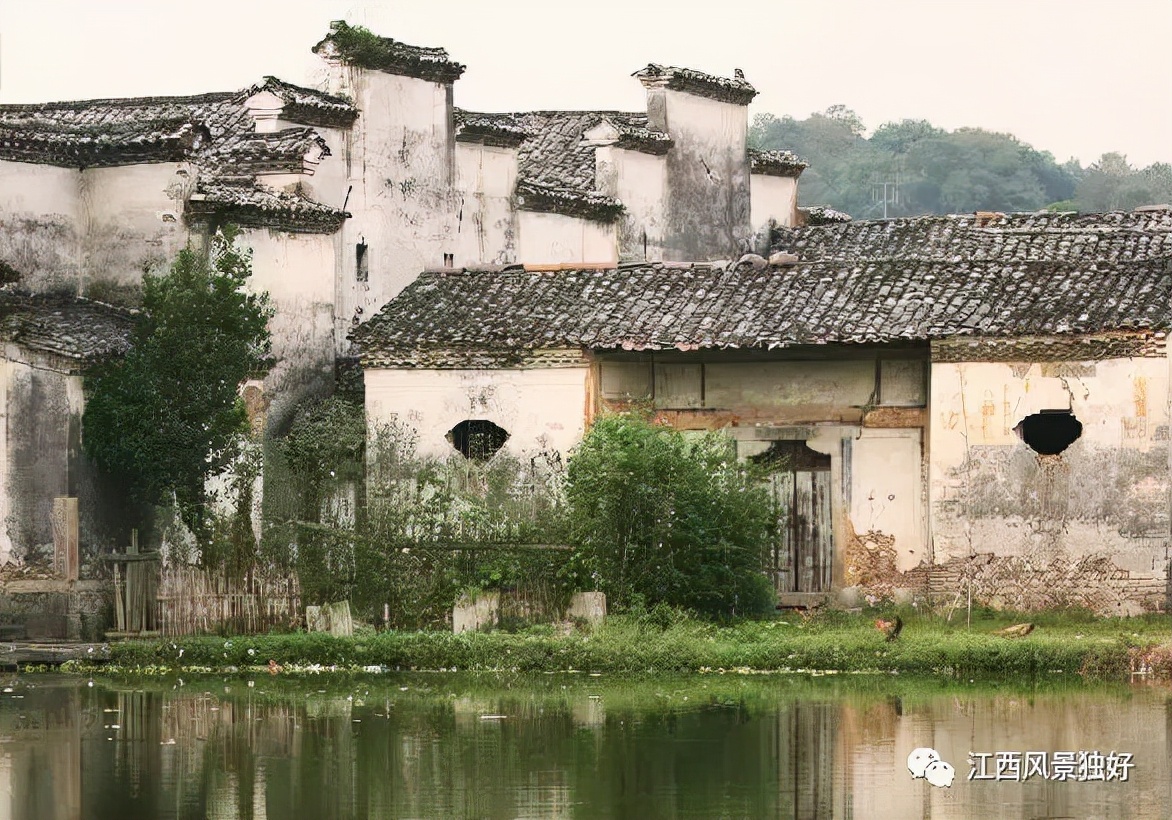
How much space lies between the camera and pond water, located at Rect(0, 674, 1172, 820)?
1380 cm

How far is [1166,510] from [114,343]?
35.6ft

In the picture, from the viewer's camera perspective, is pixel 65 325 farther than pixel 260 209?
No

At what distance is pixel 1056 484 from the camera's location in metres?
23.2

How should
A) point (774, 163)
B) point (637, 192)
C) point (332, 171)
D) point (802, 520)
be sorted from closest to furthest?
point (802, 520), point (332, 171), point (637, 192), point (774, 163)

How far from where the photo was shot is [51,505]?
74.6ft

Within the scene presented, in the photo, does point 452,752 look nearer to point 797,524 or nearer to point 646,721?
point 646,721

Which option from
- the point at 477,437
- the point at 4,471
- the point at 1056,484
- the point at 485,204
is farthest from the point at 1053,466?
the point at 4,471

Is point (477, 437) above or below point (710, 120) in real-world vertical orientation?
below

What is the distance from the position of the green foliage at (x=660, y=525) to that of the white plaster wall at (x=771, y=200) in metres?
13.8

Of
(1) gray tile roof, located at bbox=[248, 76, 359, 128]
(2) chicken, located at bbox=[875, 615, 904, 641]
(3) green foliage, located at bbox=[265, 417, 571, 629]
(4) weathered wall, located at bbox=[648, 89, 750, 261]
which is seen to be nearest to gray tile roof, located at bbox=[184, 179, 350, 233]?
(1) gray tile roof, located at bbox=[248, 76, 359, 128]

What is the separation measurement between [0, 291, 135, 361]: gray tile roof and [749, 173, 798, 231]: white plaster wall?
546 inches

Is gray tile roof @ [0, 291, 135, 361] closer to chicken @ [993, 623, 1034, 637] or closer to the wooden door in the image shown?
the wooden door

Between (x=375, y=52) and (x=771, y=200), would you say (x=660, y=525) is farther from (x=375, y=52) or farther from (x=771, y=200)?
(x=771, y=200)

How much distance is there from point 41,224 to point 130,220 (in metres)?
0.96
